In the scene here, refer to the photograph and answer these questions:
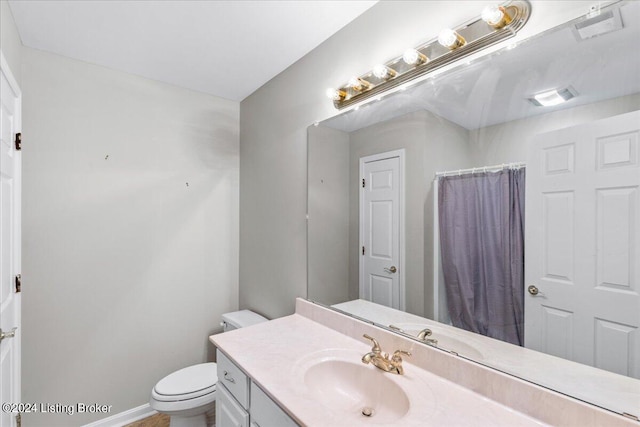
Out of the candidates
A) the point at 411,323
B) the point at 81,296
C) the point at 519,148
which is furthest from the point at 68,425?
the point at 519,148

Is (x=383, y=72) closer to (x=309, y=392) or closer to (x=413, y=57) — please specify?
(x=413, y=57)

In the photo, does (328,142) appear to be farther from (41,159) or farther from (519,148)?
(41,159)

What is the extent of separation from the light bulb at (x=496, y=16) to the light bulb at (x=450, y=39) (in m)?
0.10

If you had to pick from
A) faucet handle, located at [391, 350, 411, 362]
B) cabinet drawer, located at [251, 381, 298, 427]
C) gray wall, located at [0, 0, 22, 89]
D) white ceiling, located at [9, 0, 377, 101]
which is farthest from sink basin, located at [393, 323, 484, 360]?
gray wall, located at [0, 0, 22, 89]

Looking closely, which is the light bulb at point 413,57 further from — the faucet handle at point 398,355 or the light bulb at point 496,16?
the faucet handle at point 398,355

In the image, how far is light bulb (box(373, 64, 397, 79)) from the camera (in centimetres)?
132

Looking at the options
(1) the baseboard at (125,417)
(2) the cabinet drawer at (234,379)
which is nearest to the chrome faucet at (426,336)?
(2) the cabinet drawer at (234,379)

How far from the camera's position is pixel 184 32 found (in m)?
1.66

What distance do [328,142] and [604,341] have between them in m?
1.35

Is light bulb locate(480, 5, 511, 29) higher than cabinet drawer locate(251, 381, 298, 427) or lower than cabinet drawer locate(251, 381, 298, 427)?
higher

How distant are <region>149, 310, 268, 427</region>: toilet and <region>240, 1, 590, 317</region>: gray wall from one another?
0.57 metres

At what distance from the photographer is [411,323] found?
125cm

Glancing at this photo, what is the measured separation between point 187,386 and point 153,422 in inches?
23.5

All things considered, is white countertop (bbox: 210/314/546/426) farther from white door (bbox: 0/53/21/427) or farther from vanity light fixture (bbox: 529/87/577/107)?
white door (bbox: 0/53/21/427)
